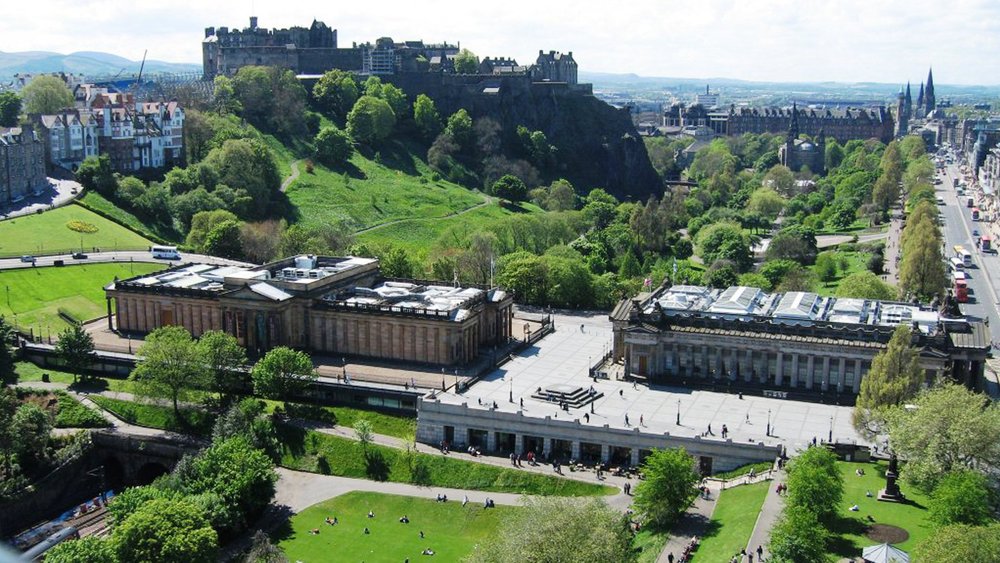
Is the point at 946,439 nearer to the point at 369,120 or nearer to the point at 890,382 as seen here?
the point at 890,382

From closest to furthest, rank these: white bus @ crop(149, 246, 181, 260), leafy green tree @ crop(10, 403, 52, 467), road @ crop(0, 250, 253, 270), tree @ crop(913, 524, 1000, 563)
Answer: tree @ crop(913, 524, 1000, 563) < leafy green tree @ crop(10, 403, 52, 467) < road @ crop(0, 250, 253, 270) < white bus @ crop(149, 246, 181, 260)

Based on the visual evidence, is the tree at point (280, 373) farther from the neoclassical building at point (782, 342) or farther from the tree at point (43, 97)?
the tree at point (43, 97)

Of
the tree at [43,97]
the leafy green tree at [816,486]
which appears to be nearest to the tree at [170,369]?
the leafy green tree at [816,486]

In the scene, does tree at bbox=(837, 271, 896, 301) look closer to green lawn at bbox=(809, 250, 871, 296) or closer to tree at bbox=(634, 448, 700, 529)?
green lawn at bbox=(809, 250, 871, 296)

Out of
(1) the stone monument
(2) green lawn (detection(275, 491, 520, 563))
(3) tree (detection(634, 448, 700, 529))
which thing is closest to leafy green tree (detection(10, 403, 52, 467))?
(2) green lawn (detection(275, 491, 520, 563))

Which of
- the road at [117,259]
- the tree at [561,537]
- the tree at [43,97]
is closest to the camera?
the tree at [561,537]

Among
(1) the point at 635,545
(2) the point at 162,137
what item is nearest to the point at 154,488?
(1) the point at 635,545

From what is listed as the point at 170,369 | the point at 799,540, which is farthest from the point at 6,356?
the point at 799,540
